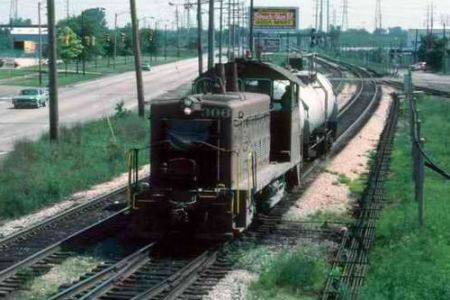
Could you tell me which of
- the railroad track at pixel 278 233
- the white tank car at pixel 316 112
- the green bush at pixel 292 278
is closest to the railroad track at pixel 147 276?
the railroad track at pixel 278 233

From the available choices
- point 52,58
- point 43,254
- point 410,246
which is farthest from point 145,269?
point 52,58

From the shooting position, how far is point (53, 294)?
13.3 m

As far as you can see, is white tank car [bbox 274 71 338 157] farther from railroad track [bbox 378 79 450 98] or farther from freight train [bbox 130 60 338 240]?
railroad track [bbox 378 79 450 98]

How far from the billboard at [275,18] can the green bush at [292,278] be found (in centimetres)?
9170

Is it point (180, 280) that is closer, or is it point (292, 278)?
point (292, 278)

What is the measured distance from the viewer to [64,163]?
28906 mm

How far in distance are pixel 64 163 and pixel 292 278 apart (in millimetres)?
16262

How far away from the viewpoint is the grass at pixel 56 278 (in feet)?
44.5

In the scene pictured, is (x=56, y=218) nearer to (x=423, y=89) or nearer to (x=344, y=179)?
(x=344, y=179)

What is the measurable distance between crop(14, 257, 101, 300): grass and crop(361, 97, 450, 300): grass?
464 cm

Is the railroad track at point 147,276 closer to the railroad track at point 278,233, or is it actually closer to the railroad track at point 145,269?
the railroad track at point 145,269

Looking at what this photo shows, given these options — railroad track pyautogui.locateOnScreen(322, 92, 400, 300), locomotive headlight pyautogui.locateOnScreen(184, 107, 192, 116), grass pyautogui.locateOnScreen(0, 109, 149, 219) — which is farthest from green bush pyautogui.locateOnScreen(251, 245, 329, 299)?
grass pyautogui.locateOnScreen(0, 109, 149, 219)

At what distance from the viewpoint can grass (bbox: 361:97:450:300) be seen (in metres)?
12.6

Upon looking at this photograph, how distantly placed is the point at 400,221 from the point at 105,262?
6004mm
